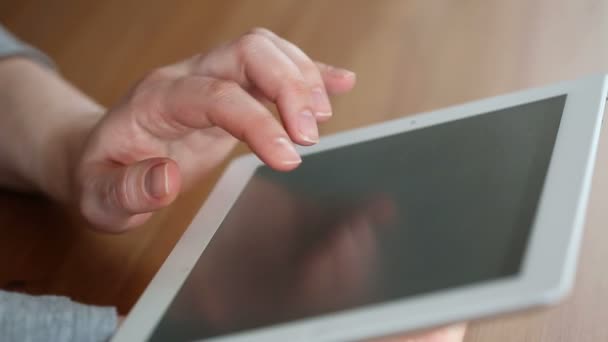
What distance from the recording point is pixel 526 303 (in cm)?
21

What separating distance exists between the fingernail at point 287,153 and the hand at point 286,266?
1.3 inches

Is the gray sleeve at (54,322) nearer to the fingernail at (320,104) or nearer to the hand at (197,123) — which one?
the hand at (197,123)

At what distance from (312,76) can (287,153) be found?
0.28 feet

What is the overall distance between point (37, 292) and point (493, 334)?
299mm

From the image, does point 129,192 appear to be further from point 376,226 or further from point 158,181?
point 376,226

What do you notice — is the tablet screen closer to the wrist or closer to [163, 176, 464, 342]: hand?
[163, 176, 464, 342]: hand

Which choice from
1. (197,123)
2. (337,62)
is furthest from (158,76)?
(337,62)

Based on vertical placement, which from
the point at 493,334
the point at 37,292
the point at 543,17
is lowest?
the point at 37,292

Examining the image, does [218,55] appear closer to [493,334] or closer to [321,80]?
[321,80]

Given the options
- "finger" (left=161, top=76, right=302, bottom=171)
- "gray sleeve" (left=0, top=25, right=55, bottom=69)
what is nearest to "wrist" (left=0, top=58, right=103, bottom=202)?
"gray sleeve" (left=0, top=25, right=55, bottom=69)

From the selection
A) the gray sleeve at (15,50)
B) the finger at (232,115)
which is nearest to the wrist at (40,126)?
the gray sleeve at (15,50)

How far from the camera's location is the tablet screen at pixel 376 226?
0.88ft

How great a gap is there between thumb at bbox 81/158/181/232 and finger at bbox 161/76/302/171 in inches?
1.6

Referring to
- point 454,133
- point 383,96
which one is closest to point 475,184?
point 454,133
